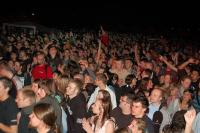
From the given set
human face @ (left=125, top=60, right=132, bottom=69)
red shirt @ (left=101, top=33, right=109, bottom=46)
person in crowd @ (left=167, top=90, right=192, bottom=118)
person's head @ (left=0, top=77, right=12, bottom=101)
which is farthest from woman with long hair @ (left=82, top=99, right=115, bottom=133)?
red shirt @ (left=101, top=33, right=109, bottom=46)

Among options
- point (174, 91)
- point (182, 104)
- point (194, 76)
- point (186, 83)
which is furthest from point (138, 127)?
point (194, 76)

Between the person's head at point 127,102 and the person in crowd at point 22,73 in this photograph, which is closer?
the person's head at point 127,102

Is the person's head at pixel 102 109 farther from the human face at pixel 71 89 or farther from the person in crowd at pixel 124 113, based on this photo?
the human face at pixel 71 89

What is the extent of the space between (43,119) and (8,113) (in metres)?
0.98

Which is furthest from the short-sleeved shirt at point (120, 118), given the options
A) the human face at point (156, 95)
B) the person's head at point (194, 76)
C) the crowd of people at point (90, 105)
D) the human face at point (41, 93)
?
the person's head at point (194, 76)

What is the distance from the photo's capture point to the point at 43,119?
4.51 m

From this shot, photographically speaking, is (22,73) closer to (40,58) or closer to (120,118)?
(40,58)

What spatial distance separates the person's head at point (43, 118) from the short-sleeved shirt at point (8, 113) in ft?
2.66

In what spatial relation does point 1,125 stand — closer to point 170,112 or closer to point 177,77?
point 170,112

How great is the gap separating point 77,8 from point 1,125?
160 feet

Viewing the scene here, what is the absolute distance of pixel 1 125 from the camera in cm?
528

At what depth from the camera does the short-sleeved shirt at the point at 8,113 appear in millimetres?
5293

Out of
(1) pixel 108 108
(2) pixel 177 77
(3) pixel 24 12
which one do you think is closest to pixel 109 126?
(1) pixel 108 108

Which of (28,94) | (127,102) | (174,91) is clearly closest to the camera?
(28,94)
